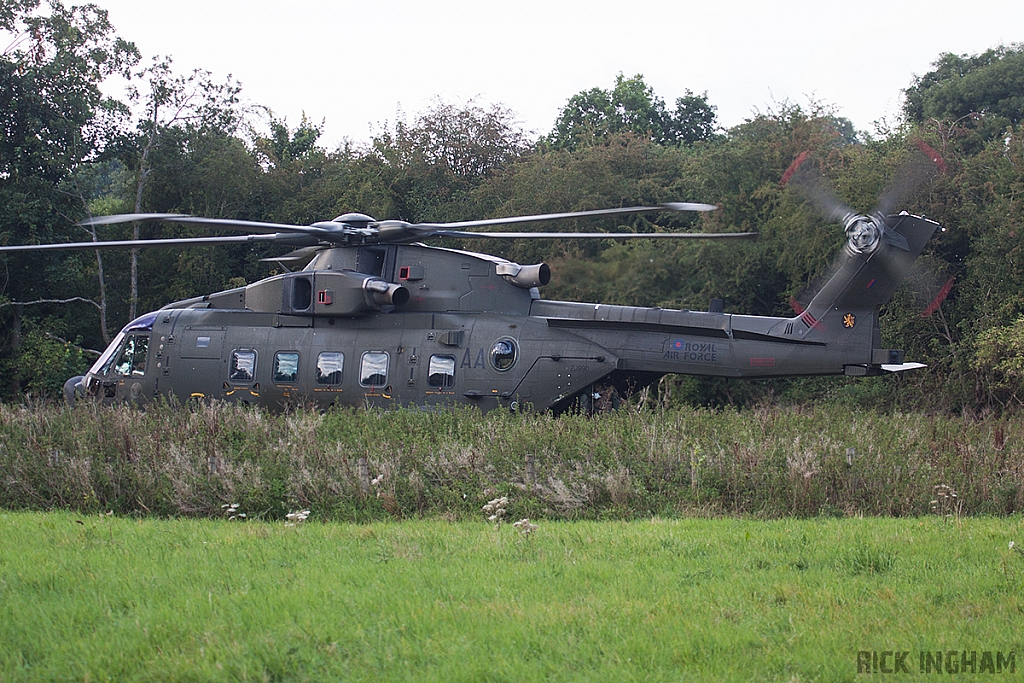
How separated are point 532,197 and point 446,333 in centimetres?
1428

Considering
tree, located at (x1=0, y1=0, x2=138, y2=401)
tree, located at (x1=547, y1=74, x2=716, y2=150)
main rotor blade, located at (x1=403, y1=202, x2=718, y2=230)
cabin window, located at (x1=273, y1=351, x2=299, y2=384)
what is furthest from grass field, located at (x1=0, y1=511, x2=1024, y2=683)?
tree, located at (x1=547, y1=74, x2=716, y2=150)

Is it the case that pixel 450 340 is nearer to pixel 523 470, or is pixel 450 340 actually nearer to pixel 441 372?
pixel 441 372

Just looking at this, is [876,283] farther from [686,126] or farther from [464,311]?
[686,126]

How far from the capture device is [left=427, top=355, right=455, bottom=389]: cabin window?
15.2 meters

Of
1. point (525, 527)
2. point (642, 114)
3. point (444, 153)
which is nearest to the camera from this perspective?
point (525, 527)

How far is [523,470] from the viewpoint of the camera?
10336 mm

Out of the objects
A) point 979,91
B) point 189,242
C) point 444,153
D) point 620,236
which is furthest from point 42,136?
point 979,91

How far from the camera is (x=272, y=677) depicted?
4.96 m

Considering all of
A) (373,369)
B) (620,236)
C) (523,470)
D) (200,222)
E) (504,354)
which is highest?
(620,236)

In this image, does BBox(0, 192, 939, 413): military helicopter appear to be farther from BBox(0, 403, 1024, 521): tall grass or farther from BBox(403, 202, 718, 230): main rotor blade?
BBox(0, 403, 1024, 521): tall grass

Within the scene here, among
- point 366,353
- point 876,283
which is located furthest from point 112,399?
point 876,283

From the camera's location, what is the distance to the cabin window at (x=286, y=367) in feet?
52.9

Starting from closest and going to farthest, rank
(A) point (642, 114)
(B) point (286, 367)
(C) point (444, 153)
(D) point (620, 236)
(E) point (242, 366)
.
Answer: (D) point (620, 236)
(B) point (286, 367)
(E) point (242, 366)
(C) point (444, 153)
(A) point (642, 114)

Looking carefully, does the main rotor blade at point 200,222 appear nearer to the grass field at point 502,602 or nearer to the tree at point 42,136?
the grass field at point 502,602
